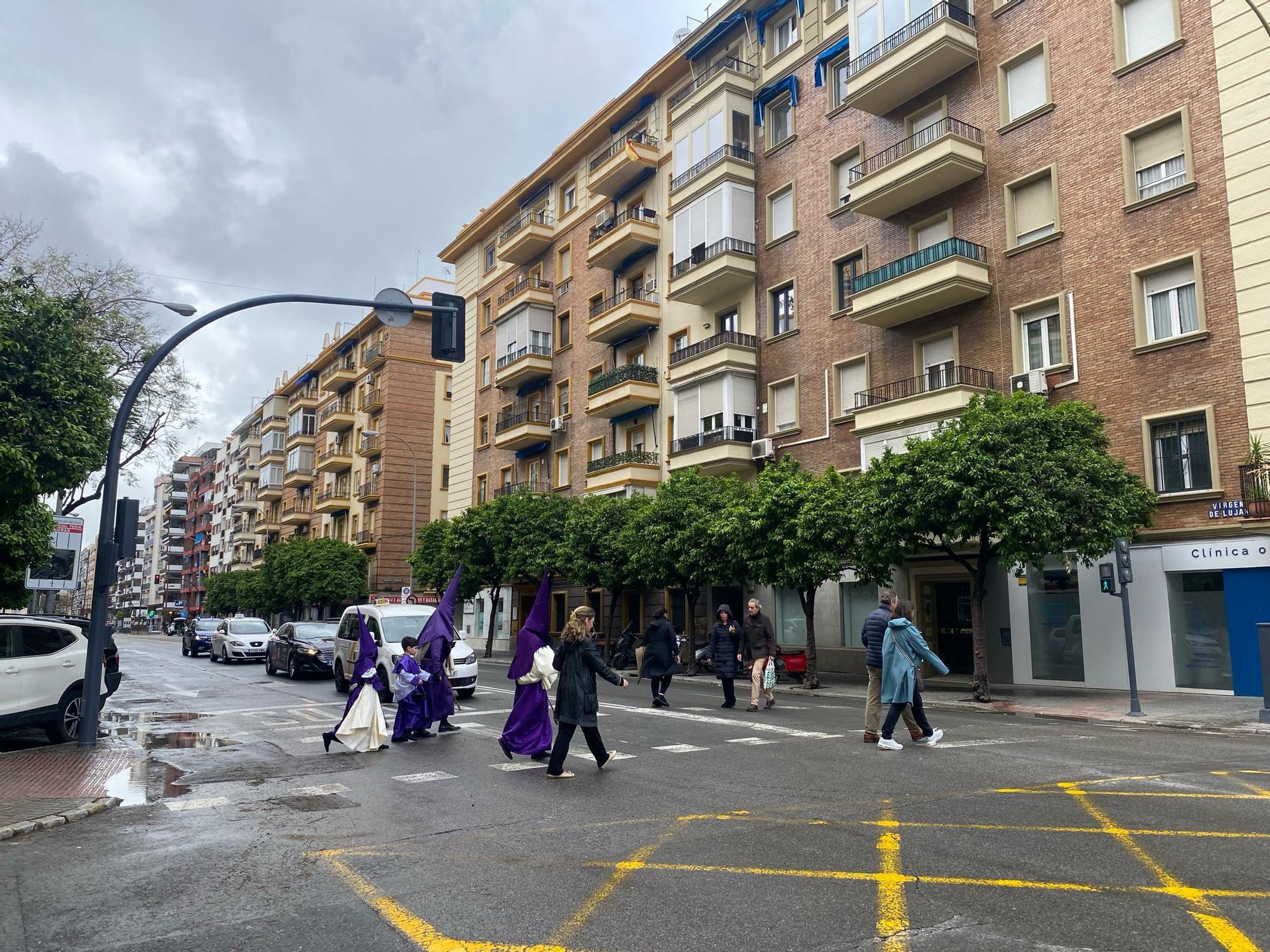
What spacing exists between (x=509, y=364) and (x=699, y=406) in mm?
14534

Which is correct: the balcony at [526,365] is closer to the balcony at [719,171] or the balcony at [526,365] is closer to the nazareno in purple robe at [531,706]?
the balcony at [719,171]

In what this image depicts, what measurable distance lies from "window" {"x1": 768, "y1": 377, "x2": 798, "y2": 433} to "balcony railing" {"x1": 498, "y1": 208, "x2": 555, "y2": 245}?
1789 cm

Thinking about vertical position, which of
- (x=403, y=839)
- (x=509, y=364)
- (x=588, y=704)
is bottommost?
(x=403, y=839)

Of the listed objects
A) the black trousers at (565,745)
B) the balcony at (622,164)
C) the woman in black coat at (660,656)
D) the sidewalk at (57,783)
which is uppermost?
the balcony at (622,164)

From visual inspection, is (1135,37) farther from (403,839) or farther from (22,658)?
(22,658)

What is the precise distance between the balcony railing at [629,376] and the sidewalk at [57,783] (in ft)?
78.5

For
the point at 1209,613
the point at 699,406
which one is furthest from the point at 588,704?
the point at 699,406

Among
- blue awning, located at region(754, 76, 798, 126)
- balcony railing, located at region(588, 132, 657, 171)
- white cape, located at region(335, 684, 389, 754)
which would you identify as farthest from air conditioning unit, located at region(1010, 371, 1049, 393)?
balcony railing, located at region(588, 132, 657, 171)

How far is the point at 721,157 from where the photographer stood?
1238 inches

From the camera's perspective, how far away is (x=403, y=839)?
698 centimetres

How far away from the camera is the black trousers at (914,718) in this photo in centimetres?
1088

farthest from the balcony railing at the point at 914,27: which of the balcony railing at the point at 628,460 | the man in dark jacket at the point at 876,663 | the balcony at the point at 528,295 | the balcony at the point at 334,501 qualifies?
the balcony at the point at 334,501

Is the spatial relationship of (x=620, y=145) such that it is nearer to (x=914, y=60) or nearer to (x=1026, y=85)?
(x=914, y=60)

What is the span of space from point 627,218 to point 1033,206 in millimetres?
16944
